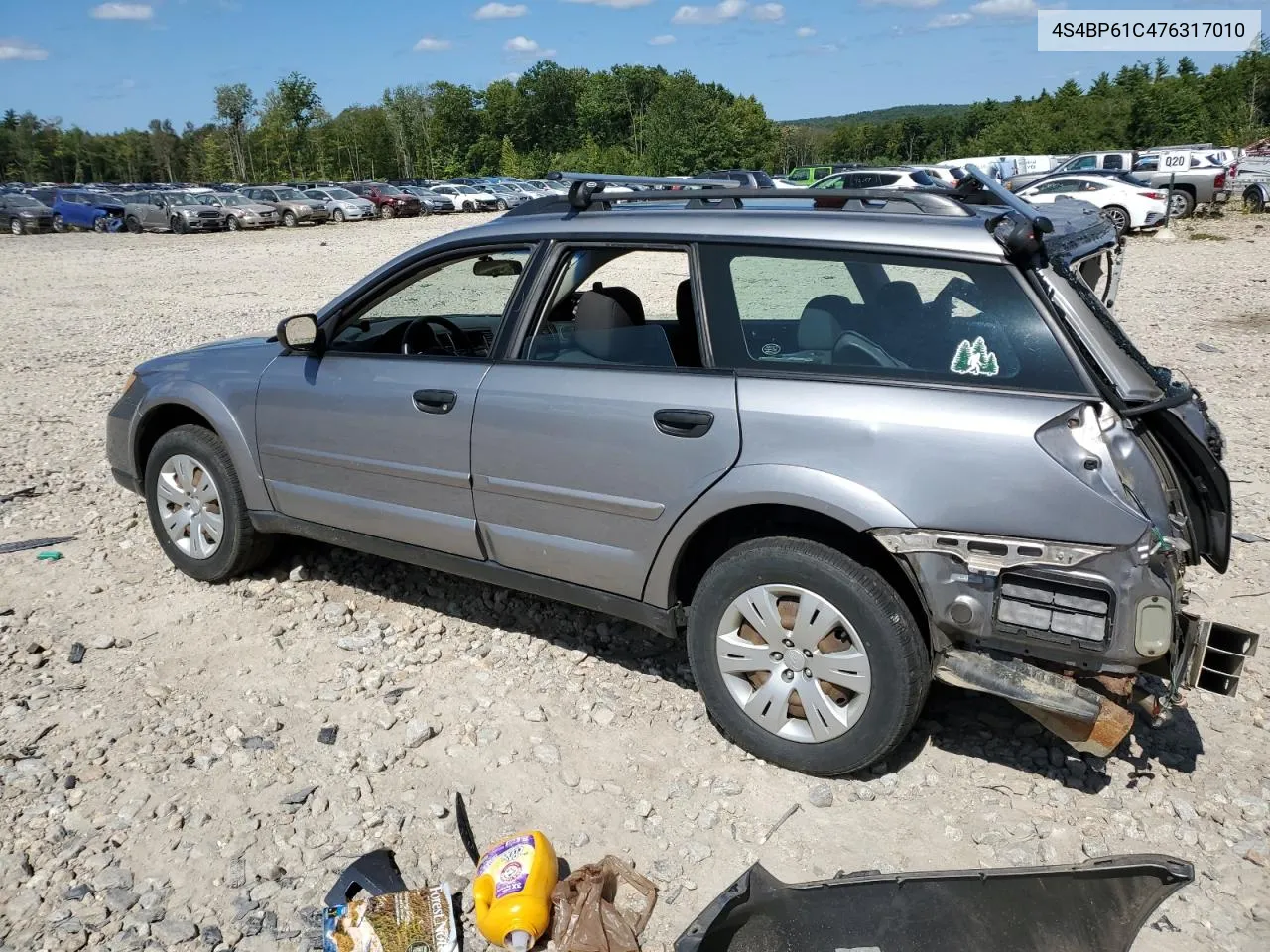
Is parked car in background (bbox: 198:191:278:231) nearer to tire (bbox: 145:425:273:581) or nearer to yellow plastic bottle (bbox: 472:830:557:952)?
tire (bbox: 145:425:273:581)

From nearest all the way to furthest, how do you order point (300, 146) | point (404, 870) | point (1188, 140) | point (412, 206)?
1. point (404, 870)
2. point (412, 206)
3. point (1188, 140)
4. point (300, 146)

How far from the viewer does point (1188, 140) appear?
54.4m

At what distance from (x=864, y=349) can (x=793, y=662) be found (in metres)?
1.06

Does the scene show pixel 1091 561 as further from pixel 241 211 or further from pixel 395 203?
pixel 395 203

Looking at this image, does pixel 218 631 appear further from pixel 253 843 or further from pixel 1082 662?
pixel 1082 662

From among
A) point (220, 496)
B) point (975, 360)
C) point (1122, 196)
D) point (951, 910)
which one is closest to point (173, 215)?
point (1122, 196)

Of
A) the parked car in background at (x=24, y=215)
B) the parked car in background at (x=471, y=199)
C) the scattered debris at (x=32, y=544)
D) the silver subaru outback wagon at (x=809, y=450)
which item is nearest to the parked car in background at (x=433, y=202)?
the parked car in background at (x=471, y=199)

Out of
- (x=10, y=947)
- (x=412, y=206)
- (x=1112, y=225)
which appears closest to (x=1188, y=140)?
(x=412, y=206)

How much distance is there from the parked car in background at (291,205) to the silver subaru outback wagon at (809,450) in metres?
37.8

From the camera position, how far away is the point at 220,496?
16.2ft

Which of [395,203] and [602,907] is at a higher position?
[395,203]

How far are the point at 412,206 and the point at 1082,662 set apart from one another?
1723 inches

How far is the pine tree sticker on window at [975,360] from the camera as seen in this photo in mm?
3115

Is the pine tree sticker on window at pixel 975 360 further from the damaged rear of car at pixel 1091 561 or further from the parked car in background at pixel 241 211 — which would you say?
the parked car in background at pixel 241 211
